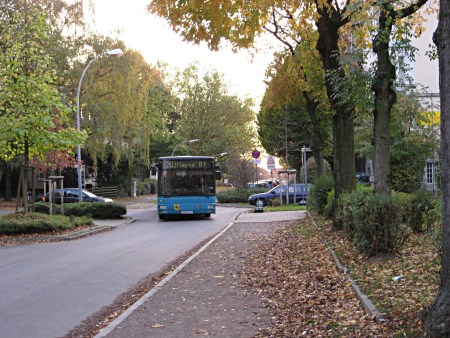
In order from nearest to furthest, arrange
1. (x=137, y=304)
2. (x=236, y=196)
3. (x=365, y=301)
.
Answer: (x=365, y=301) → (x=137, y=304) → (x=236, y=196)

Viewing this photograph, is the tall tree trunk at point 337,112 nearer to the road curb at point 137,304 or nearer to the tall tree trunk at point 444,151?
the road curb at point 137,304

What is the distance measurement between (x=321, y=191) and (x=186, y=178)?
747 cm

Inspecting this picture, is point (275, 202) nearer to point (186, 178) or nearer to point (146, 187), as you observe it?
point (186, 178)

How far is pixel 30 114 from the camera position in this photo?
18922 mm

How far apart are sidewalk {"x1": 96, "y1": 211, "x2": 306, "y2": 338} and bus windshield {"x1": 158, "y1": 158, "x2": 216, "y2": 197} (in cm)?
1401

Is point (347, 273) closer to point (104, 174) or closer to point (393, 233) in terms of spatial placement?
point (393, 233)

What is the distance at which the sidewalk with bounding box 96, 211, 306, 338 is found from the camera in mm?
6387

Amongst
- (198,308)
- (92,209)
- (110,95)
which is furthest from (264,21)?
(110,95)

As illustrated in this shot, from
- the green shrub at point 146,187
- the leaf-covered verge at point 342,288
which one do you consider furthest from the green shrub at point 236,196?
the leaf-covered verge at point 342,288

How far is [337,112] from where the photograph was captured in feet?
48.6

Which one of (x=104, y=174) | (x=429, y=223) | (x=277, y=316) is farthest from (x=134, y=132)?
(x=277, y=316)

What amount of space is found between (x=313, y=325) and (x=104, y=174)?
47.2 meters

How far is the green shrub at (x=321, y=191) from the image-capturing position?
20872mm

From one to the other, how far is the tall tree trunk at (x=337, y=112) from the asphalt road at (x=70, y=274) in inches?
190
